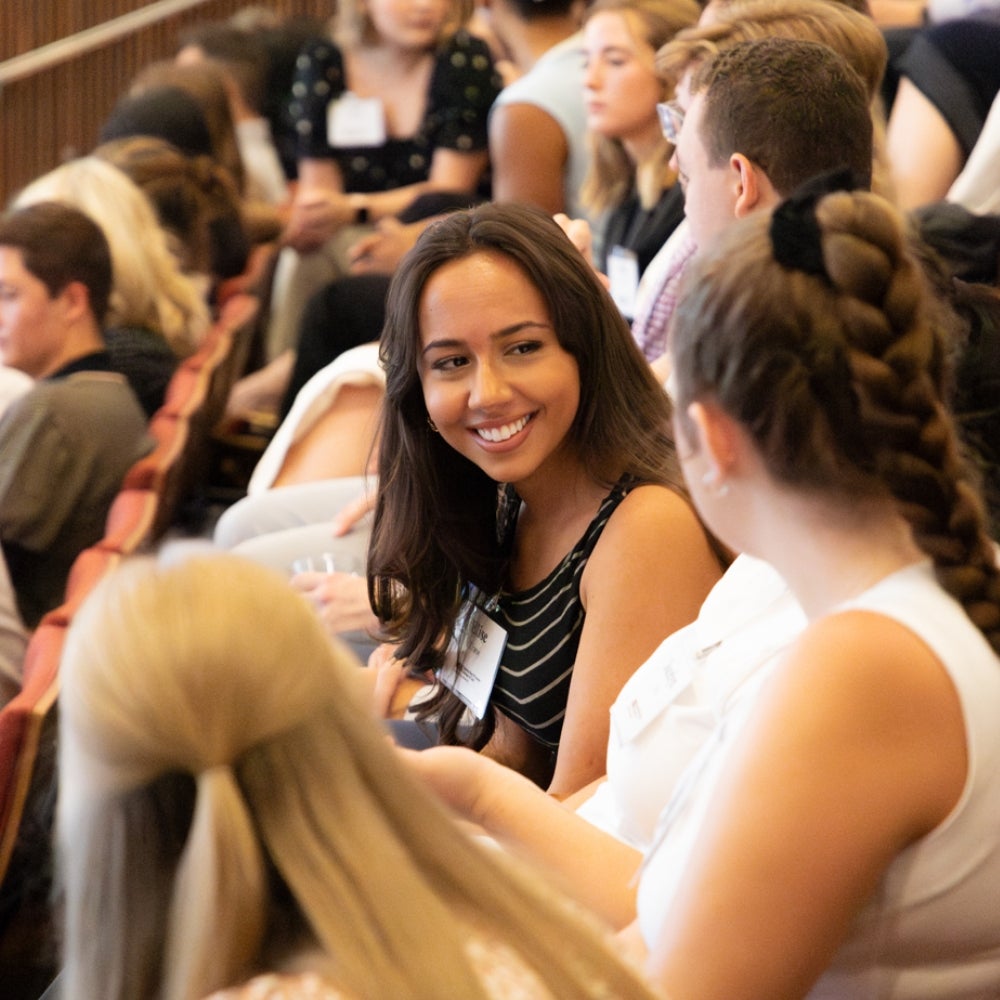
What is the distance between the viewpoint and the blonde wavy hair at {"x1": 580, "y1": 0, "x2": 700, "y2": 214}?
3564 mm

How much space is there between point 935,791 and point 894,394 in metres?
0.30

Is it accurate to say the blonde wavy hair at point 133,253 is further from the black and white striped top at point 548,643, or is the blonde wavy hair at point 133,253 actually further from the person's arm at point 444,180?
the black and white striped top at point 548,643

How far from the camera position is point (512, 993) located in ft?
2.90

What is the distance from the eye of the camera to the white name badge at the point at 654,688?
5.12ft

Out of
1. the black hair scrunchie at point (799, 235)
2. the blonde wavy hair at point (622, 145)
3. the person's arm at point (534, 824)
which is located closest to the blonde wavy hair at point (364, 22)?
the blonde wavy hair at point (622, 145)

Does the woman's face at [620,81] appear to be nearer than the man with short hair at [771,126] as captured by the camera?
No

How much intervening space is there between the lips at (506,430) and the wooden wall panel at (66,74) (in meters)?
6.72

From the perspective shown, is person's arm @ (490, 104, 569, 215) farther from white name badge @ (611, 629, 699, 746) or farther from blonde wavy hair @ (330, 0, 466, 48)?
Result: white name badge @ (611, 629, 699, 746)

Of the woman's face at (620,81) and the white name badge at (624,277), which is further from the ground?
the woman's face at (620,81)

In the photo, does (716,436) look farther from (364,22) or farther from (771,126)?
(364,22)

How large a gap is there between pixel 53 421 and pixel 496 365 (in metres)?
1.62

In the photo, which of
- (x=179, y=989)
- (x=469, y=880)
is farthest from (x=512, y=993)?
(x=179, y=989)

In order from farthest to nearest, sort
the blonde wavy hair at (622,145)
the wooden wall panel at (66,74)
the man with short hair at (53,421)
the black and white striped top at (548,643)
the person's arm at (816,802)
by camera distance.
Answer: the wooden wall panel at (66,74) < the blonde wavy hair at (622,145) < the man with short hair at (53,421) < the black and white striped top at (548,643) < the person's arm at (816,802)

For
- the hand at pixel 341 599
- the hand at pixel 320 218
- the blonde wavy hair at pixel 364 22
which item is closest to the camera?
the hand at pixel 341 599
